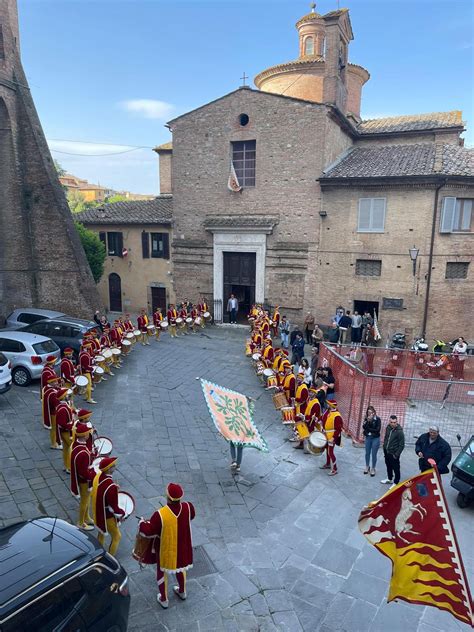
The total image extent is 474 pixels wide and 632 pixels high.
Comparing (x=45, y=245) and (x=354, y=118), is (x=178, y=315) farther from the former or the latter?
(x=354, y=118)

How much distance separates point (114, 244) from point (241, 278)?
8400 mm

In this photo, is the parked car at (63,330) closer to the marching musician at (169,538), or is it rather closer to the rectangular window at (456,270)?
the marching musician at (169,538)

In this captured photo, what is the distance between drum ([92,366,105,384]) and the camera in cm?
1381

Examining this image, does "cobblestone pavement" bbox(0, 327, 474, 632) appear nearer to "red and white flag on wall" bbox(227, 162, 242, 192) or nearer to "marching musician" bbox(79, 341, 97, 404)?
"marching musician" bbox(79, 341, 97, 404)

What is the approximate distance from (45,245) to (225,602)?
19274 mm

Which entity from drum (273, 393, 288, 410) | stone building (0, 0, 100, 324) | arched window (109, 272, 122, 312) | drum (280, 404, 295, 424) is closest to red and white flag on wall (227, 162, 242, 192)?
stone building (0, 0, 100, 324)

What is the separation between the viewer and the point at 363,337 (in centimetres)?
2061

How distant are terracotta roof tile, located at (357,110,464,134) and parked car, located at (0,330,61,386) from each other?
67.8 ft

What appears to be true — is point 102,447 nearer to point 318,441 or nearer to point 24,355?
point 318,441

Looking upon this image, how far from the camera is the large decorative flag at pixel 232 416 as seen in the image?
843 centimetres

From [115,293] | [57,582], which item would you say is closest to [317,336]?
[115,293]

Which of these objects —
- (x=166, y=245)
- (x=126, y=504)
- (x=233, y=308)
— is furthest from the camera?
(x=166, y=245)

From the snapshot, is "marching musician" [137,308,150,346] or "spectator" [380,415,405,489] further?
"marching musician" [137,308,150,346]

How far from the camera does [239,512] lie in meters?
8.12
